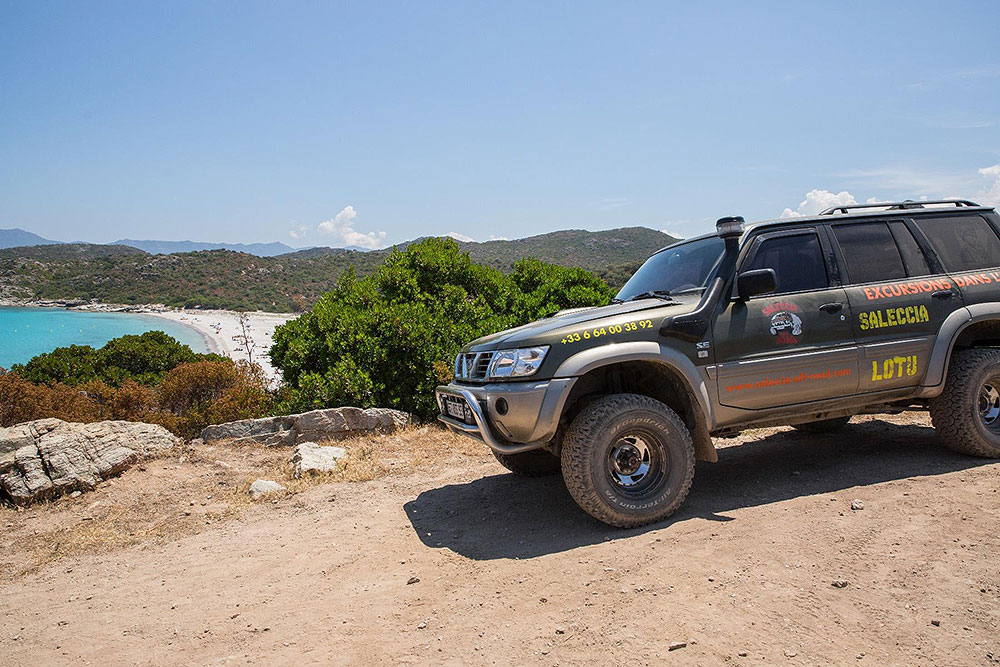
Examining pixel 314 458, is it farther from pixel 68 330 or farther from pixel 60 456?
pixel 68 330

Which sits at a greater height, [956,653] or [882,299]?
[882,299]

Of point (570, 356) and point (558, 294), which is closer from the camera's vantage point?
point (570, 356)

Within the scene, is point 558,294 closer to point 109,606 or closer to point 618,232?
point 109,606

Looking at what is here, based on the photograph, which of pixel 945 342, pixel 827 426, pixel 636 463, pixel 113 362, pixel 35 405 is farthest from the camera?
pixel 113 362

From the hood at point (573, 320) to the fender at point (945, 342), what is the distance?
2093mm

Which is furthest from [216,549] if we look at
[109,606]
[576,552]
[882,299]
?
[882,299]

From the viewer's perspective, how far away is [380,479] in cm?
651

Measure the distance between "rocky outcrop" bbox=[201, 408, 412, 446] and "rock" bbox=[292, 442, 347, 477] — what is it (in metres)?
0.38

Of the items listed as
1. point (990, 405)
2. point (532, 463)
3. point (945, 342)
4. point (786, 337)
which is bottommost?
point (532, 463)

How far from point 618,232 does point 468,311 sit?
316ft

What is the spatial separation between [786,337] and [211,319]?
56650mm

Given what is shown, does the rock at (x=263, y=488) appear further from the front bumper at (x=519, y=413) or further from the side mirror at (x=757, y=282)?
the side mirror at (x=757, y=282)

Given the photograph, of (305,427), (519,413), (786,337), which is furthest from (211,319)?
(786,337)

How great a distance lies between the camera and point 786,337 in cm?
462
